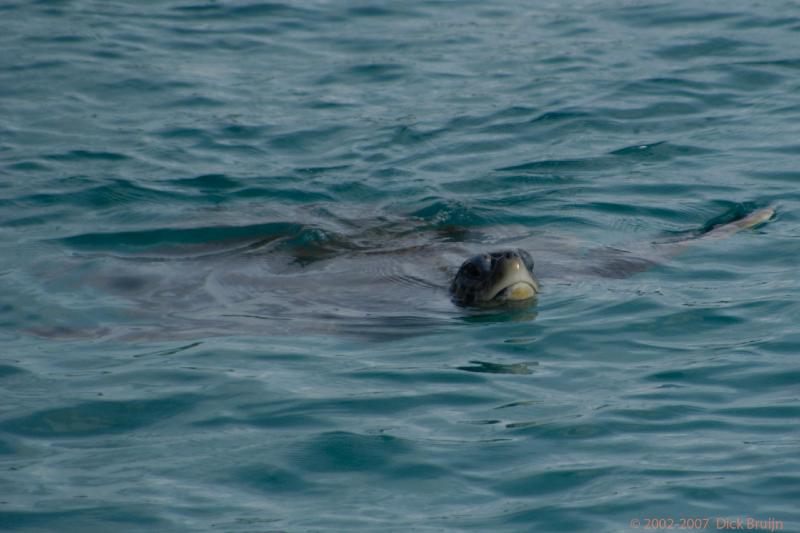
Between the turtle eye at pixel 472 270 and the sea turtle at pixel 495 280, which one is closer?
the sea turtle at pixel 495 280

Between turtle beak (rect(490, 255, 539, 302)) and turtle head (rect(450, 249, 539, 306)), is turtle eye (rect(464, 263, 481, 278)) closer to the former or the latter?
turtle head (rect(450, 249, 539, 306))

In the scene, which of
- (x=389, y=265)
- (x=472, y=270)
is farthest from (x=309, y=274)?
(x=472, y=270)

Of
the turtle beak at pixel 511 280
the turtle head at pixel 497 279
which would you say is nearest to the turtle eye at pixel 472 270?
the turtle head at pixel 497 279

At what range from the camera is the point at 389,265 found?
9.57m

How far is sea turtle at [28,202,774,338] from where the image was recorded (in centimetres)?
839

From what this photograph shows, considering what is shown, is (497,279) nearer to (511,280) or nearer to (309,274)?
(511,280)

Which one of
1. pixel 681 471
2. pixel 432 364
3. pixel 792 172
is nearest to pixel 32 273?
pixel 432 364

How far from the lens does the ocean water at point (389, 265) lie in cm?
593

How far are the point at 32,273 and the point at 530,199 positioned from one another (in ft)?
13.4

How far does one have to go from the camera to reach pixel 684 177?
433 inches

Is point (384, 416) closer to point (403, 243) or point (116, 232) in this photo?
point (403, 243)

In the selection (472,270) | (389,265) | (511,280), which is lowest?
(511,280)

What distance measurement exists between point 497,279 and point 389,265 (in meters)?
1.48

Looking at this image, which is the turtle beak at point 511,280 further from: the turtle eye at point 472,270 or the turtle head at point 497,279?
the turtle eye at point 472,270
